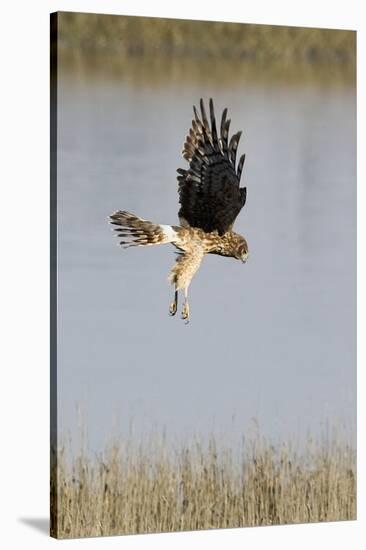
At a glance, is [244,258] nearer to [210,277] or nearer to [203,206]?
[210,277]

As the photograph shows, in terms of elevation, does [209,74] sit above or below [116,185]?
above

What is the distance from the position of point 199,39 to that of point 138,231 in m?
1.19

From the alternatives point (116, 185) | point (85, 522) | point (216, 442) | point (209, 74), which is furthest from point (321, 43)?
point (85, 522)

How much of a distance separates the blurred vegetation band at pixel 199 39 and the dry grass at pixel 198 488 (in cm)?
221

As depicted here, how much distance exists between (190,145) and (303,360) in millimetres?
1439

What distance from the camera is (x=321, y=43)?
10664 mm

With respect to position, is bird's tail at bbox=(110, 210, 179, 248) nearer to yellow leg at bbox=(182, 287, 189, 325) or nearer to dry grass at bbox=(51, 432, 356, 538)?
yellow leg at bbox=(182, 287, 189, 325)

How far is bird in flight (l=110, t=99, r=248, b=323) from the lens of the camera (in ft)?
33.2

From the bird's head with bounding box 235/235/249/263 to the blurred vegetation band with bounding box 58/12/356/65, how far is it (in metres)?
1.06

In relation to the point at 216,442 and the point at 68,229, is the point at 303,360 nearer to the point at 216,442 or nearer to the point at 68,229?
the point at 216,442

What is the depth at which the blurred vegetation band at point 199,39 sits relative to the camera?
32.3ft

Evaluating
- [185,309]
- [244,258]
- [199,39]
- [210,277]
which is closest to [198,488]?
[185,309]

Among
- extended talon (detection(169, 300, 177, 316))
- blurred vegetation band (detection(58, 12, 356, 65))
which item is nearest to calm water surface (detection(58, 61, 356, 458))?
extended talon (detection(169, 300, 177, 316))

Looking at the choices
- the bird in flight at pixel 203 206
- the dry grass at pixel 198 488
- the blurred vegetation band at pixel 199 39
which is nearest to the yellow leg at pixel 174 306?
the bird in flight at pixel 203 206
